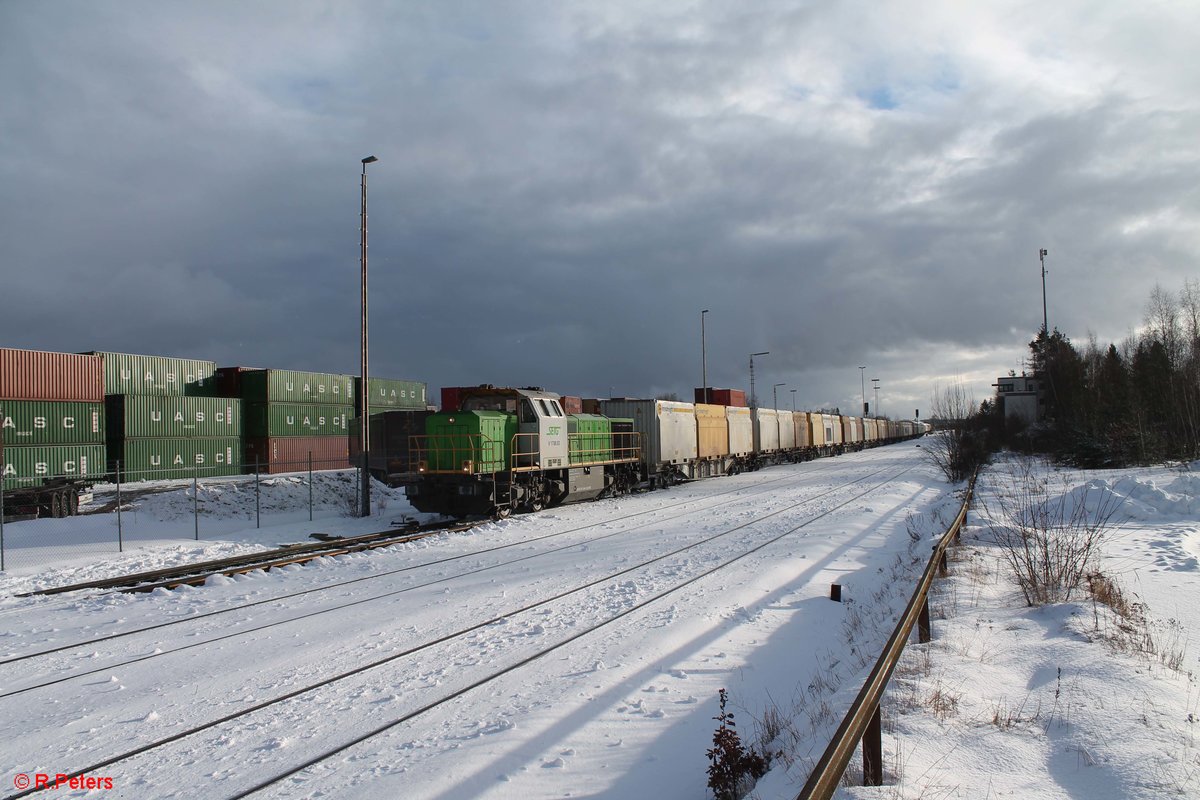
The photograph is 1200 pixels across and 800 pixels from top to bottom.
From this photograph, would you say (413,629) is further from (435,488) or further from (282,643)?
(435,488)

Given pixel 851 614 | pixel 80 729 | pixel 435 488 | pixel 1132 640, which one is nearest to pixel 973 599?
pixel 851 614

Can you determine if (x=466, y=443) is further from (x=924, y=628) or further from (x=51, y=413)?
(x=51, y=413)

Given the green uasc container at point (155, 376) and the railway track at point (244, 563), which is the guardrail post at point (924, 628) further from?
the green uasc container at point (155, 376)

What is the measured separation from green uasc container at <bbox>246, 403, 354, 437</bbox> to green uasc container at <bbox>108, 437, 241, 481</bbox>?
1.66 meters

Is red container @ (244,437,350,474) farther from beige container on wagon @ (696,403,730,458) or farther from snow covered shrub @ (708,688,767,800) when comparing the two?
snow covered shrub @ (708,688,767,800)

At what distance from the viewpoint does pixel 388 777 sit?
4680 mm

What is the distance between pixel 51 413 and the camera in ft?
100

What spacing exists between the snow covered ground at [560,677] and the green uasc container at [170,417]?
24837mm

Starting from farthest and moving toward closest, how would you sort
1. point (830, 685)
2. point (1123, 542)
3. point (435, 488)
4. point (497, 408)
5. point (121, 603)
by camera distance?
point (497, 408)
point (435, 488)
point (1123, 542)
point (121, 603)
point (830, 685)

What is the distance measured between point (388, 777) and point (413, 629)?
11.6 feet

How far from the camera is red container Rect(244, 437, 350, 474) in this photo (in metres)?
39.1

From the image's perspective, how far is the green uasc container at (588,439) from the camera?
21.2 meters

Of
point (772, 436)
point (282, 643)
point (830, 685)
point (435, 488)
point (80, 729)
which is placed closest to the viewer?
point (80, 729)

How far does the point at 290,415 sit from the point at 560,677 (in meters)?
38.7
